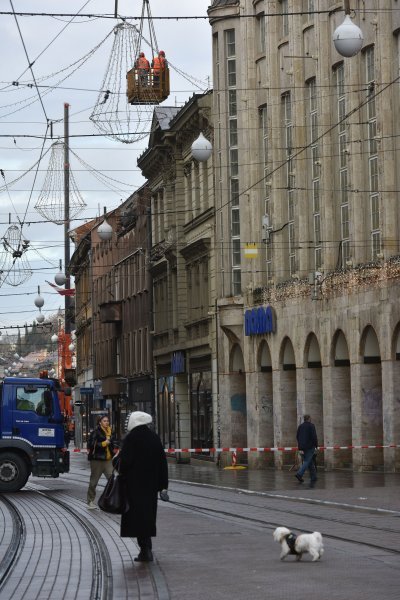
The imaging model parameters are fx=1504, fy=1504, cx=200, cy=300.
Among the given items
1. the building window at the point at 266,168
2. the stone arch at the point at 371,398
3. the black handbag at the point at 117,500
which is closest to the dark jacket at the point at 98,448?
the black handbag at the point at 117,500

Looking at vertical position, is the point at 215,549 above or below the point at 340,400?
below

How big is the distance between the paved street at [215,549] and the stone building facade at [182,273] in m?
26.7

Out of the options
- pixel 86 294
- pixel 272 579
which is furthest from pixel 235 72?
pixel 86 294

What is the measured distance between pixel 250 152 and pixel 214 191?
14.4 ft

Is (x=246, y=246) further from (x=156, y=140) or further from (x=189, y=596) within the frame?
(x=189, y=596)

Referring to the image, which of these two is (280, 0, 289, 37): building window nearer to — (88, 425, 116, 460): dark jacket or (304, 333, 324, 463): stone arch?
(304, 333, 324, 463): stone arch

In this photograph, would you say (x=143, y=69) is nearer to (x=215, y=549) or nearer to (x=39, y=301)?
(x=215, y=549)

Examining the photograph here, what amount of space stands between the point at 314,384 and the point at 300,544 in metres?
30.5

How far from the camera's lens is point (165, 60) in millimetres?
32406

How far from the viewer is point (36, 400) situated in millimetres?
34688

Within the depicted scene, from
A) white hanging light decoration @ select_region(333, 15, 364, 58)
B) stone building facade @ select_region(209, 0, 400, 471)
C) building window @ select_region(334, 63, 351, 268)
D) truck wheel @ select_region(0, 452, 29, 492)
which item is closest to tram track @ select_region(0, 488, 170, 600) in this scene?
truck wheel @ select_region(0, 452, 29, 492)

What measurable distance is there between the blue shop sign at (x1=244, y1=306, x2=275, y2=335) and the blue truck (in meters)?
15.2

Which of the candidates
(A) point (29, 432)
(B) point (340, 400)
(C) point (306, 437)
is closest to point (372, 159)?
(B) point (340, 400)

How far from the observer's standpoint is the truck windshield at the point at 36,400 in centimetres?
3453
